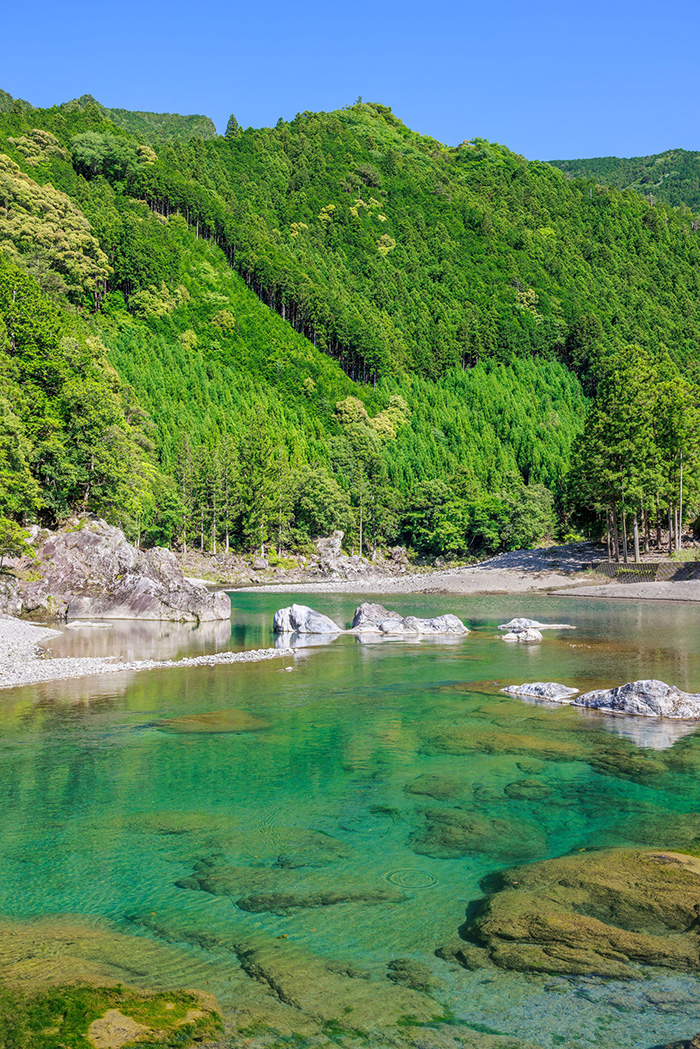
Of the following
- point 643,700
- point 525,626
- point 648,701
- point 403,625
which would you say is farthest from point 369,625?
point 648,701

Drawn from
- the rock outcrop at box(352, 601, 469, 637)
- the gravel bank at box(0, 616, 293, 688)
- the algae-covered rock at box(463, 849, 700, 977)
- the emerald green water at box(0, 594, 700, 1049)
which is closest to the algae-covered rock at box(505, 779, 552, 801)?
the emerald green water at box(0, 594, 700, 1049)

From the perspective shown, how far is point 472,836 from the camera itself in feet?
41.4

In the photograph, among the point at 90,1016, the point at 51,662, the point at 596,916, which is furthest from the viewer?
the point at 51,662

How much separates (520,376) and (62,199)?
103 m

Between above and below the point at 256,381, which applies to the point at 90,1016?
below

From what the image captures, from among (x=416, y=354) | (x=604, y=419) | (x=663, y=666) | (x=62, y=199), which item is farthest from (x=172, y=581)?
(x=416, y=354)

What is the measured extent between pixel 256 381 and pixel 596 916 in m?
137

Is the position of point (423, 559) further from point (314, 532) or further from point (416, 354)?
point (416, 354)

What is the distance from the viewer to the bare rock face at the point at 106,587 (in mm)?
48344

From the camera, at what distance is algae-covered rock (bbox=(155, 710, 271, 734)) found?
20.1 meters

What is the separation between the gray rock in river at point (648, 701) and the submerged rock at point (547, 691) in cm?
83

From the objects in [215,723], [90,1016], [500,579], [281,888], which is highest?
[90,1016]

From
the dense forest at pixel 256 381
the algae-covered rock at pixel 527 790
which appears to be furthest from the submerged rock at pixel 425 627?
the algae-covered rock at pixel 527 790

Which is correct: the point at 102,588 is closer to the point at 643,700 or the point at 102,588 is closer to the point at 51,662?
the point at 51,662
